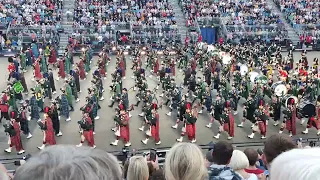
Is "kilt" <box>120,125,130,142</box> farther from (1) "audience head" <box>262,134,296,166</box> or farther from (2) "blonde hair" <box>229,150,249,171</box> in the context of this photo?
(1) "audience head" <box>262,134,296,166</box>

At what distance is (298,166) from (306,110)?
37.3ft

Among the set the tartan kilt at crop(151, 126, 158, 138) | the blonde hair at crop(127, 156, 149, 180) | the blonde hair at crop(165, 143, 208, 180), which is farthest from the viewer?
the tartan kilt at crop(151, 126, 158, 138)

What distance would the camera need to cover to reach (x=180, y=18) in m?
24.5

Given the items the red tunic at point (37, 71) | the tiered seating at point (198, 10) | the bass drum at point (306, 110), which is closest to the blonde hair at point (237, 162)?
the bass drum at point (306, 110)

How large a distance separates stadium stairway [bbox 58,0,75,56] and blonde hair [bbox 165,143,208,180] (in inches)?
721

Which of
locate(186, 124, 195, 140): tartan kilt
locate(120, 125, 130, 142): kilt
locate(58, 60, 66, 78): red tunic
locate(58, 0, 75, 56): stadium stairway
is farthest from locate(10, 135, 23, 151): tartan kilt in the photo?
locate(58, 0, 75, 56): stadium stairway

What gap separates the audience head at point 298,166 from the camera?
4.73ft

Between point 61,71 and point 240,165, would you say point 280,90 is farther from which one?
point 240,165

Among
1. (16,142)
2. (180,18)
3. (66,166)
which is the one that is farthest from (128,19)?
(66,166)

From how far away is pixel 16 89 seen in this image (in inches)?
549

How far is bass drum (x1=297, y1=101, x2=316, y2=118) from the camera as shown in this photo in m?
12.2

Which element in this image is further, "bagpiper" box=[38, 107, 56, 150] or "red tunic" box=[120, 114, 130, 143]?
"red tunic" box=[120, 114, 130, 143]

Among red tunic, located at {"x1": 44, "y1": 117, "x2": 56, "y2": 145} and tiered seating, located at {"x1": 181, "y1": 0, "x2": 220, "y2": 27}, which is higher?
tiered seating, located at {"x1": 181, "y1": 0, "x2": 220, "y2": 27}

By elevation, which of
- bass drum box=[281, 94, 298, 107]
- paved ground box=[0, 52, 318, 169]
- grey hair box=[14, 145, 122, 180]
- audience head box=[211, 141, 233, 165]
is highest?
grey hair box=[14, 145, 122, 180]
